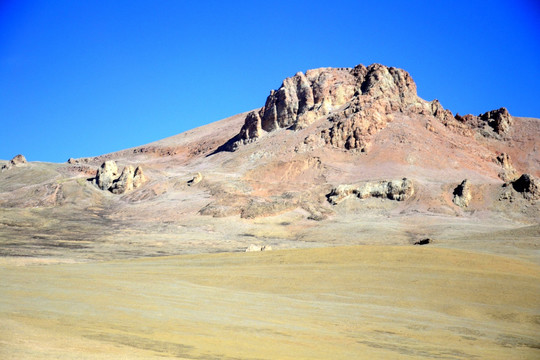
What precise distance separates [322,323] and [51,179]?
8022 cm

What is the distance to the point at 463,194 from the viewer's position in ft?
221

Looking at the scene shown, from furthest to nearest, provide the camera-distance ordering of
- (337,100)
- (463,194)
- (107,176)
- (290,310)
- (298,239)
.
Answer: (337,100)
(107,176)
(463,194)
(298,239)
(290,310)

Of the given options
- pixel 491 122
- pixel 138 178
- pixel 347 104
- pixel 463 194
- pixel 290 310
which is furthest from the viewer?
pixel 491 122

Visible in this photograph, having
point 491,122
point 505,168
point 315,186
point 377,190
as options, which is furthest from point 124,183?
point 491,122

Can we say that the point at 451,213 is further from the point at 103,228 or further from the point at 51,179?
the point at 51,179

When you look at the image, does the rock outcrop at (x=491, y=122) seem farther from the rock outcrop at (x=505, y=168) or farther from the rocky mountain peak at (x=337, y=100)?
the rocky mountain peak at (x=337, y=100)

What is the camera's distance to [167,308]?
13.1m

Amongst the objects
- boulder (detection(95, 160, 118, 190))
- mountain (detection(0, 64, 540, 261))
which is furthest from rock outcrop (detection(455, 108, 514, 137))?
boulder (detection(95, 160, 118, 190))

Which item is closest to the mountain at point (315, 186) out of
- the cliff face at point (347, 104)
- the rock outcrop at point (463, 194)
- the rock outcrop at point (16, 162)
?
the rock outcrop at point (463, 194)

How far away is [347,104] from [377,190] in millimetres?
26504

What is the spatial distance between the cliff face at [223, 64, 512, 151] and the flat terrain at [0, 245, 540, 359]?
198ft

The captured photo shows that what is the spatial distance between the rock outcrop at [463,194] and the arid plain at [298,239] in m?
0.20

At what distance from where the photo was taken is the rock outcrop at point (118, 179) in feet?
260

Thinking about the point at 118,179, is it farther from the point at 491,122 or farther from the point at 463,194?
the point at 491,122
